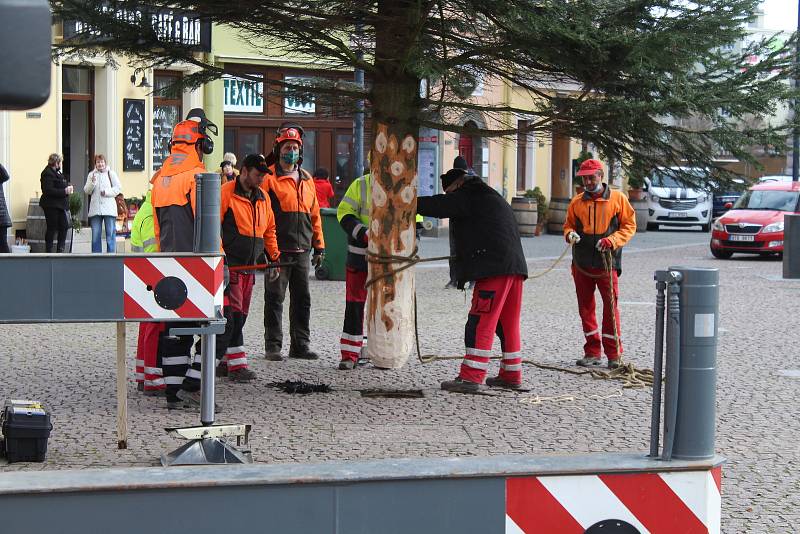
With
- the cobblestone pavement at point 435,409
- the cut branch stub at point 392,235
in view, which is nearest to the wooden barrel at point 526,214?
the cobblestone pavement at point 435,409

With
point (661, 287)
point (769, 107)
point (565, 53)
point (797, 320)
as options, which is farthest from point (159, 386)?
point (797, 320)

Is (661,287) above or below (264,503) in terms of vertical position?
above

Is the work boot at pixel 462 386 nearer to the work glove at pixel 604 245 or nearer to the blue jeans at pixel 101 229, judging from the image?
the work glove at pixel 604 245

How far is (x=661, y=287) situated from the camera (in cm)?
486

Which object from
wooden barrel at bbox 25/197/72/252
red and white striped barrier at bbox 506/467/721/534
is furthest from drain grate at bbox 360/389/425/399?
wooden barrel at bbox 25/197/72/252

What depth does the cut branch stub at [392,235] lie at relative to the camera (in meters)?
9.84

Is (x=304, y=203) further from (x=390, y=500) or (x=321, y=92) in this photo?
(x=390, y=500)

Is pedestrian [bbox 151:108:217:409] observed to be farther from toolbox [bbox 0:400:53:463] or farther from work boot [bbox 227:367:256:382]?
toolbox [bbox 0:400:53:463]

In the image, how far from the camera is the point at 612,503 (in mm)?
4344

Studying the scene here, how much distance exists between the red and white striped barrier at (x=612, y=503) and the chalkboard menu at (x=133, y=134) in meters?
22.0

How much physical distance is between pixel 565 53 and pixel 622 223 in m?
3.31

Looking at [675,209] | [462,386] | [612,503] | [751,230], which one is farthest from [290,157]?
[675,209]

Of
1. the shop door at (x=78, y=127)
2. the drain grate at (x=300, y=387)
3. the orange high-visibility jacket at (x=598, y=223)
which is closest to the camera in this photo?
the drain grate at (x=300, y=387)

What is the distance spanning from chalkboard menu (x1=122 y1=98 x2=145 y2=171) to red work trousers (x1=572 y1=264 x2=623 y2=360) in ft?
51.7
